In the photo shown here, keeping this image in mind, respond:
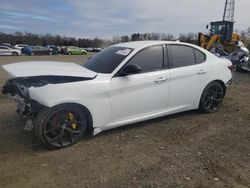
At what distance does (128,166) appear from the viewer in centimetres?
344

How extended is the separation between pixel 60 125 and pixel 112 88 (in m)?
1.00

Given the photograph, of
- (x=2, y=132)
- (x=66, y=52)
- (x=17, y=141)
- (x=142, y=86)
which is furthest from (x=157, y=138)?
(x=66, y=52)

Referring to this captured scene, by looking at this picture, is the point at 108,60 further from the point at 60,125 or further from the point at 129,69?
the point at 60,125

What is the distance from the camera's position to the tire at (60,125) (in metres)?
3.71

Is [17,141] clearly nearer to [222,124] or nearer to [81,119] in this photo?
[81,119]

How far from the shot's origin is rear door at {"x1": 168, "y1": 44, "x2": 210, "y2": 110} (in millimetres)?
4895

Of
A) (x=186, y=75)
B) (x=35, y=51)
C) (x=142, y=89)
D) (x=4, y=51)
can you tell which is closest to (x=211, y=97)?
(x=186, y=75)

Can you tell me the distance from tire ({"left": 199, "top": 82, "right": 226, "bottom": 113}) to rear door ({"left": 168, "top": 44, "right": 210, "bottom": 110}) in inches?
7.7

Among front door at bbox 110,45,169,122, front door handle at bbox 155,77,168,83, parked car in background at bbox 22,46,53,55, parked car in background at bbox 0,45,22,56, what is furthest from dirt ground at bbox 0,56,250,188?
parked car in background at bbox 22,46,53,55

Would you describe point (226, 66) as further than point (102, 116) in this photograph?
Yes

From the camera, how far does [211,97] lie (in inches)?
222

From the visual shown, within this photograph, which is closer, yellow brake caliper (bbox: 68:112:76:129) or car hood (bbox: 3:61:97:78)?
car hood (bbox: 3:61:97:78)

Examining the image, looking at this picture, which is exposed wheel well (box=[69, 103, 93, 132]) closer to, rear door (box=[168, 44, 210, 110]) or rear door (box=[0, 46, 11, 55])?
rear door (box=[168, 44, 210, 110])

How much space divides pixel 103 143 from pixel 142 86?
1.18 meters
